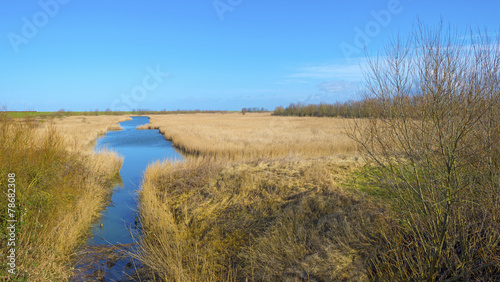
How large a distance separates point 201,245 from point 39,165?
438cm

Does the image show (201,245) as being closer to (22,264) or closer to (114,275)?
(114,275)

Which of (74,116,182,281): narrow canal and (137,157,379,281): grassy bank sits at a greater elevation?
(137,157,379,281): grassy bank

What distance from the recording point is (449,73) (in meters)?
4.14

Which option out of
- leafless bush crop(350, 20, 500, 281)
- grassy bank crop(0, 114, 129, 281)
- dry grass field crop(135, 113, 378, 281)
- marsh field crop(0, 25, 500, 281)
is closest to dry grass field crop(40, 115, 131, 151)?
grassy bank crop(0, 114, 129, 281)

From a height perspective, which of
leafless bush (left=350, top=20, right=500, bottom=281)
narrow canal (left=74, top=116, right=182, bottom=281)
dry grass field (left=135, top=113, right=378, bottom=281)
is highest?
leafless bush (left=350, top=20, right=500, bottom=281)

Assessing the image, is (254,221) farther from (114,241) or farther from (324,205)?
(114,241)

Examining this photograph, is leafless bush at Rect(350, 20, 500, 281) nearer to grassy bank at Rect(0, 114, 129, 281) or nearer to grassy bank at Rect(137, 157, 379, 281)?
grassy bank at Rect(137, 157, 379, 281)

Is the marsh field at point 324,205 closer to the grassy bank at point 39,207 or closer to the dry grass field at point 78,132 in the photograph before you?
the grassy bank at point 39,207

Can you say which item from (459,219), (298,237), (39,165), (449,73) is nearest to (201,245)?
(298,237)

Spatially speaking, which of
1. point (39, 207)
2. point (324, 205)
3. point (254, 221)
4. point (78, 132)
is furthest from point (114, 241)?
point (78, 132)

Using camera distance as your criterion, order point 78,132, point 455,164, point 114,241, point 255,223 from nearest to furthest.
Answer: point 455,164, point 255,223, point 114,241, point 78,132

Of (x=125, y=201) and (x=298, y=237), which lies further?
(x=125, y=201)

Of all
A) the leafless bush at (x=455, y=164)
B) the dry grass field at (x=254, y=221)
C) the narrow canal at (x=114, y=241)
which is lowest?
the narrow canal at (x=114, y=241)

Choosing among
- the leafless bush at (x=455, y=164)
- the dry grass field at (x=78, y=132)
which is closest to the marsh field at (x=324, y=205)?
the leafless bush at (x=455, y=164)
